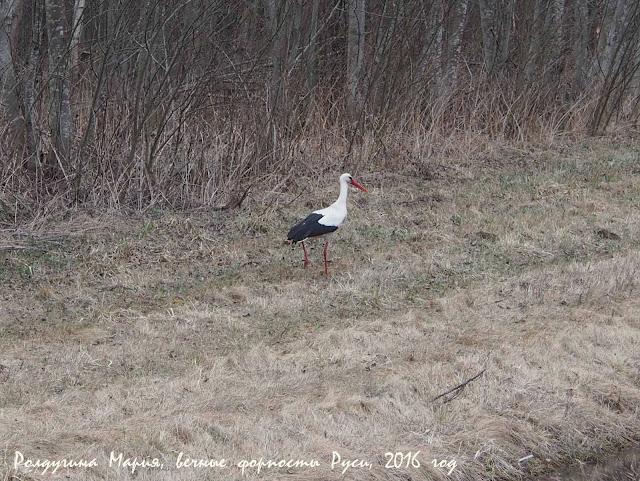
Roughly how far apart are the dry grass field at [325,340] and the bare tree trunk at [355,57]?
203cm

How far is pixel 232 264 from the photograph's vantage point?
7.87 metres

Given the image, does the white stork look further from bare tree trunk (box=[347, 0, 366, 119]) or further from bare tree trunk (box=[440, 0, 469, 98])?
bare tree trunk (box=[440, 0, 469, 98])

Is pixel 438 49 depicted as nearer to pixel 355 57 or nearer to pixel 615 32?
pixel 355 57

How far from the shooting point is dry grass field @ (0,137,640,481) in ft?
15.3

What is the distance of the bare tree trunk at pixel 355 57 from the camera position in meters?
11.5

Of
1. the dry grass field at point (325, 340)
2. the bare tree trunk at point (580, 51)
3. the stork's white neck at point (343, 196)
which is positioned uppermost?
the bare tree trunk at point (580, 51)

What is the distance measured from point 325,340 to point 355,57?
697cm

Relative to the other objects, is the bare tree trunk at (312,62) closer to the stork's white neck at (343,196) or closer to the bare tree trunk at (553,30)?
the stork's white neck at (343,196)

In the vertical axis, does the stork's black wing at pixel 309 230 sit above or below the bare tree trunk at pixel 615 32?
below

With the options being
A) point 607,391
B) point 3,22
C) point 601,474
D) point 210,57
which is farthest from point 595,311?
point 3,22

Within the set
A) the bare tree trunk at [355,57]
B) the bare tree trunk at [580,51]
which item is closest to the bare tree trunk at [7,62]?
the bare tree trunk at [355,57]

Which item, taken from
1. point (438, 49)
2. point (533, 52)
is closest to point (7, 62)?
point (438, 49)

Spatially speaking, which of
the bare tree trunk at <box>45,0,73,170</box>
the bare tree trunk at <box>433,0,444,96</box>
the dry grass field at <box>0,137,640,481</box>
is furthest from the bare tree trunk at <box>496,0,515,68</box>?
the bare tree trunk at <box>45,0,73,170</box>

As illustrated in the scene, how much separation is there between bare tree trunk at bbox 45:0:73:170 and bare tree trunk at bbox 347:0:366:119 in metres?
4.11
